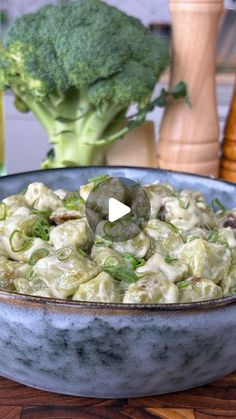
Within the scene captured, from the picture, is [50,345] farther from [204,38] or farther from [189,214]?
[204,38]

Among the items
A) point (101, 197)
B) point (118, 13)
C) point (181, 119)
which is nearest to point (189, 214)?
point (101, 197)

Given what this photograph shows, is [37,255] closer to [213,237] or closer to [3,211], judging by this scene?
[3,211]

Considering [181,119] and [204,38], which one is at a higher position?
[204,38]

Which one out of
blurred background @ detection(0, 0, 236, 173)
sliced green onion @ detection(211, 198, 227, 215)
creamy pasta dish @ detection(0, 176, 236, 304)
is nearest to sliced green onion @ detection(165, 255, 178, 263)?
creamy pasta dish @ detection(0, 176, 236, 304)

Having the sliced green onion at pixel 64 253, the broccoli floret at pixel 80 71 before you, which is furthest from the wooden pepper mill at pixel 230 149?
the sliced green onion at pixel 64 253

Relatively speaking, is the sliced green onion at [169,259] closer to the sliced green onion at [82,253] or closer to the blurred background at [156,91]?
the sliced green onion at [82,253]
